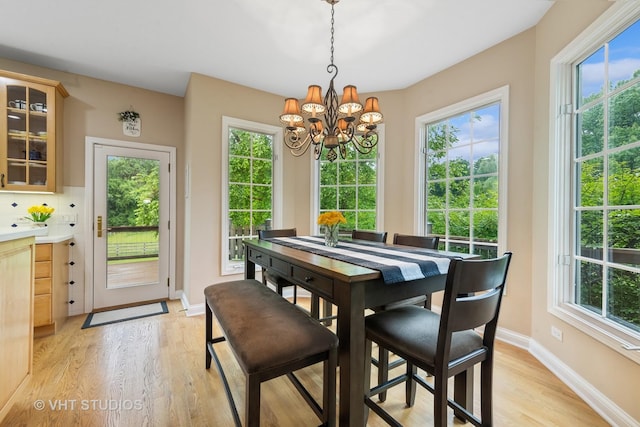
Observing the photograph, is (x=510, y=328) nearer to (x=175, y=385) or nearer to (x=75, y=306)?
(x=175, y=385)

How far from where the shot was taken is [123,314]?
2977mm

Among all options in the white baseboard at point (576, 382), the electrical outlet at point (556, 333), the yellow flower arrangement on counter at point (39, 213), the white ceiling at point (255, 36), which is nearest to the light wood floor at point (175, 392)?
the white baseboard at point (576, 382)

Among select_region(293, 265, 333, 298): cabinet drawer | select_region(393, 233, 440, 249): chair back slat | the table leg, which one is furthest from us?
select_region(393, 233, 440, 249): chair back slat

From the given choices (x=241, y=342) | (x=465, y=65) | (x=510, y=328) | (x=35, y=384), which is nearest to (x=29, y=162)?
(x=35, y=384)

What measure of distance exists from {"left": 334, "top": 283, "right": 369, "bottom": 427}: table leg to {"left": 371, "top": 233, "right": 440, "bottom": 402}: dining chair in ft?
0.90

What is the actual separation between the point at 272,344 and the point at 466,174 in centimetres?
255

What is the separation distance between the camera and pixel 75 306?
2955mm

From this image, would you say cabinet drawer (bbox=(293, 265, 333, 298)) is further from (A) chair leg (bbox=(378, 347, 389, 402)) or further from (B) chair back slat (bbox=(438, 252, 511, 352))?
(A) chair leg (bbox=(378, 347, 389, 402))

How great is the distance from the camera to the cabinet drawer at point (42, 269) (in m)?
2.42

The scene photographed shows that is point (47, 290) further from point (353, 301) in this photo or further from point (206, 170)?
point (353, 301)

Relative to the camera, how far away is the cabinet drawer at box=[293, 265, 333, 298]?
1276 mm

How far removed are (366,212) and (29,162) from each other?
3653 millimetres

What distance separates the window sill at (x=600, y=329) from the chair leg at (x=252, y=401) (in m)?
1.77

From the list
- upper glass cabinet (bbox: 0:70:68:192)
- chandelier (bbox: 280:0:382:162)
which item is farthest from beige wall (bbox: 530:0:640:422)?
upper glass cabinet (bbox: 0:70:68:192)
